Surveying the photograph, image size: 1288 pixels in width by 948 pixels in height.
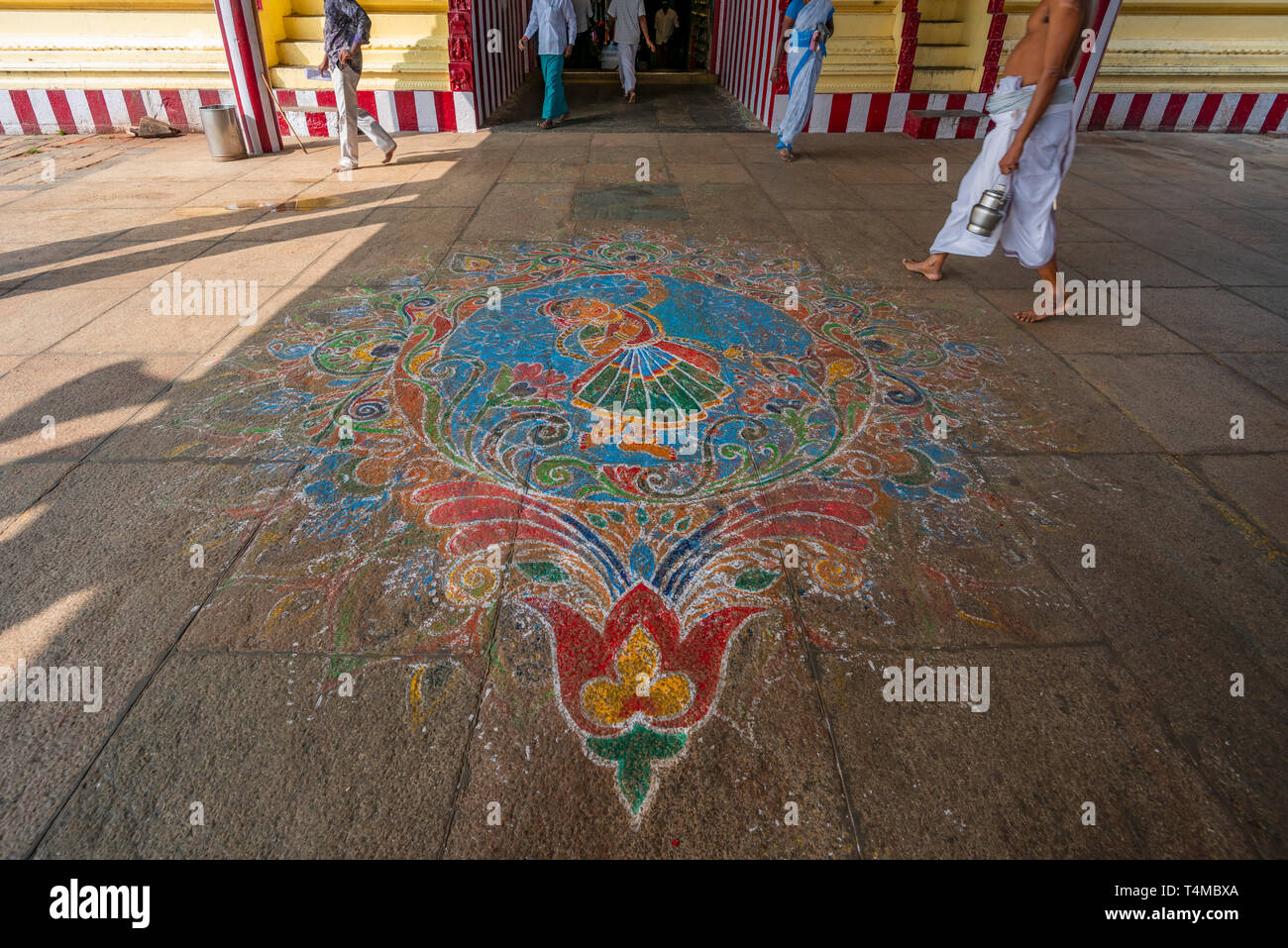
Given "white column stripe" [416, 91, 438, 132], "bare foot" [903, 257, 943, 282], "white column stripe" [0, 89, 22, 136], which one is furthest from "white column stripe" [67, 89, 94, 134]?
"bare foot" [903, 257, 943, 282]

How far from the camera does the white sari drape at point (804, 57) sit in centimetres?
625

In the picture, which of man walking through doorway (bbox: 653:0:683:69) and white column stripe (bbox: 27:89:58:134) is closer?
white column stripe (bbox: 27:89:58:134)

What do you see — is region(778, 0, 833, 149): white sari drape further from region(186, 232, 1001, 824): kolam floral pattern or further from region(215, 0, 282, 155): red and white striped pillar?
region(215, 0, 282, 155): red and white striped pillar

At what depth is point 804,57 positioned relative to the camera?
640cm

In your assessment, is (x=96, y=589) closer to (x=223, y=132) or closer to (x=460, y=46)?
(x=223, y=132)

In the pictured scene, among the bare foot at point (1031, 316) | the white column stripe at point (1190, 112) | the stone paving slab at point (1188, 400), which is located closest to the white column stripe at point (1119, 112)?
the white column stripe at point (1190, 112)

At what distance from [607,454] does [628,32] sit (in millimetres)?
9915

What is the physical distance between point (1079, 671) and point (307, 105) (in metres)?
9.30

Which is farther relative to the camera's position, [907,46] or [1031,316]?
[907,46]

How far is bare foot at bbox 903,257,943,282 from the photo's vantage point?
4172mm

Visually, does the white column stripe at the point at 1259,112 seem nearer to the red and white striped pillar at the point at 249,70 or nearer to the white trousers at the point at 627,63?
the white trousers at the point at 627,63

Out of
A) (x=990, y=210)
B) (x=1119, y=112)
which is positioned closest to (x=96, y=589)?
(x=990, y=210)

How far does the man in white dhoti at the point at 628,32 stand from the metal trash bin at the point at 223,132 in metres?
5.81

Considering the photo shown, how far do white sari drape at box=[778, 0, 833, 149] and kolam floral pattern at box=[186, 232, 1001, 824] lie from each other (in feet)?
12.4
